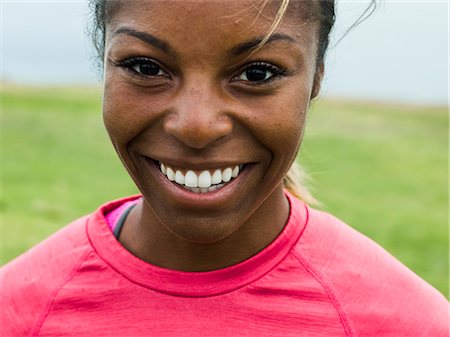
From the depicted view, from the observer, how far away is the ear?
2.60 m

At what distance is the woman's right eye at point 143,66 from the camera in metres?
2.33

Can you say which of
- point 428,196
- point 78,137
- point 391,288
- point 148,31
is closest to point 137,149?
point 148,31

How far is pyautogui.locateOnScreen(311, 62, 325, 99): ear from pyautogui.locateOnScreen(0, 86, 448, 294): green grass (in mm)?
3421

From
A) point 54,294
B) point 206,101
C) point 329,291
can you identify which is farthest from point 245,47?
point 54,294

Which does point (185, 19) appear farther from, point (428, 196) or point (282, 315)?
point (428, 196)

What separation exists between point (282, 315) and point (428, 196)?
30.5 ft

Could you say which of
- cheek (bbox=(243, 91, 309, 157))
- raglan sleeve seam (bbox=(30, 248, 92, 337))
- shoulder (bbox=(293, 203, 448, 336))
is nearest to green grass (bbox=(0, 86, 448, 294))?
shoulder (bbox=(293, 203, 448, 336))

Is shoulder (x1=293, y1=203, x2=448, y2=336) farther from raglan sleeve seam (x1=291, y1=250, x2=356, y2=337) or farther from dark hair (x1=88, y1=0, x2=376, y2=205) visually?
dark hair (x1=88, y1=0, x2=376, y2=205)

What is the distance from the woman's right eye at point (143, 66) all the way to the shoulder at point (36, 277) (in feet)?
2.28

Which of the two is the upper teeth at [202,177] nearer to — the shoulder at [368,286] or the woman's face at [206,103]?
the woman's face at [206,103]

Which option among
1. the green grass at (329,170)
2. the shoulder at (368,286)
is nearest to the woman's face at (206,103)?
the shoulder at (368,286)

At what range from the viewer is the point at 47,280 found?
8.98 ft

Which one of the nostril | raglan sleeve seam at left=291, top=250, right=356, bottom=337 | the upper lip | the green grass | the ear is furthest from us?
the green grass

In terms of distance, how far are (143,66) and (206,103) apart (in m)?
0.26
